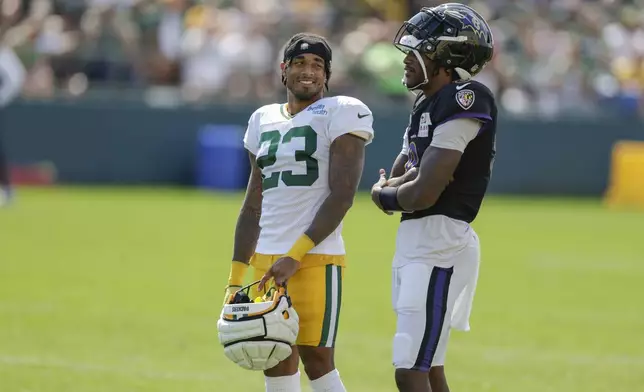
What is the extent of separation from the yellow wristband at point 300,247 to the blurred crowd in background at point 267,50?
17.2m

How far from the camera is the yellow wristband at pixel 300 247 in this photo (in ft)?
19.1

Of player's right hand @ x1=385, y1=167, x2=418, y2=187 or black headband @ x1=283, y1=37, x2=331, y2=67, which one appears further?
black headband @ x1=283, y1=37, x2=331, y2=67

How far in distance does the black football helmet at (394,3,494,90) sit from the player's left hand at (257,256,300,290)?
1.04m

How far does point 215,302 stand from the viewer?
38.6 ft

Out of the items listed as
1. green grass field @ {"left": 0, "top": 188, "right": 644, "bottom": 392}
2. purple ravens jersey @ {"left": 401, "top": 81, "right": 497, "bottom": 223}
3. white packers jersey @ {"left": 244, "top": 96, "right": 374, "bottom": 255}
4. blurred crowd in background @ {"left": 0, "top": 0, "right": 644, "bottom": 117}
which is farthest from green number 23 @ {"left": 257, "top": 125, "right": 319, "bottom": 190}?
blurred crowd in background @ {"left": 0, "top": 0, "right": 644, "bottom": 117}

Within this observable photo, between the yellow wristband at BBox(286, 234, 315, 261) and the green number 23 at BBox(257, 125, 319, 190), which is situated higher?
the green number 23 at BBox(257, 125, 319, 190)

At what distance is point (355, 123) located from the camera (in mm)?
5953

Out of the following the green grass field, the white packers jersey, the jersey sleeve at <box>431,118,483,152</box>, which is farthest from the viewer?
the green grass field

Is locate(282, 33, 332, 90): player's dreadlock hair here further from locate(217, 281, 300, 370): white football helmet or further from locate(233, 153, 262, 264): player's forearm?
locate(217, 281, 300, 370): white football helmet

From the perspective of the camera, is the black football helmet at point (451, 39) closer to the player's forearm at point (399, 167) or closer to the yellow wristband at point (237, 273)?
the player's forearm at point (399, 167)

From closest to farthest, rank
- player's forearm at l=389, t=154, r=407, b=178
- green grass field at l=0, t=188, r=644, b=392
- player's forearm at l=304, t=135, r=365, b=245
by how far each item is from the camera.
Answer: player's forearm at l=304, t=135, r=365, b=245
player's forearm at l=389, t=154, r=407, b=178
green grass field at l=0, t=188, r=644, b=392

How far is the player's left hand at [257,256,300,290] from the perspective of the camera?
579cm

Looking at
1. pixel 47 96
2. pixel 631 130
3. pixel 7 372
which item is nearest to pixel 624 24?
pixel 631 130

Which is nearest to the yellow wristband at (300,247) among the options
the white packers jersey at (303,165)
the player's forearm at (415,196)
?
the white packers jersey at (303,165)
